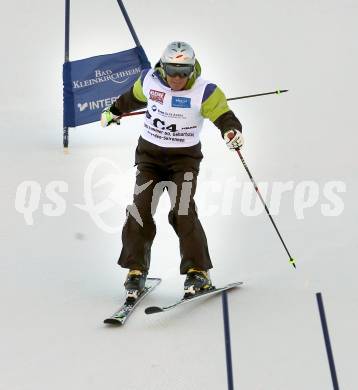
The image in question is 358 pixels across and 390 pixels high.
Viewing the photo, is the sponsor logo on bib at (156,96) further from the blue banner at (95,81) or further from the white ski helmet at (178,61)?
the blue banner at (95,81)

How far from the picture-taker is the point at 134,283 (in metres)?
4.68

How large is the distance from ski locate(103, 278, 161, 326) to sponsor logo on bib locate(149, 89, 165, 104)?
0.98m

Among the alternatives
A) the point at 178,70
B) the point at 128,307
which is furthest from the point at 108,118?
the point at 128,307

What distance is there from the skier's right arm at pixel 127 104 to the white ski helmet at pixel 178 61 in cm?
40

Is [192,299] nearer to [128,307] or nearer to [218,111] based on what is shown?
[128,307]

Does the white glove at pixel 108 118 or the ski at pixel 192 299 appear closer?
the ski at pixel 192 299

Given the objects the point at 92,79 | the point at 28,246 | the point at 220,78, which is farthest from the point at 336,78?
the point at 28,246

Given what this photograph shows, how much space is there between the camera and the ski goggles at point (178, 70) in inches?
181

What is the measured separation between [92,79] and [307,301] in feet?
11.7

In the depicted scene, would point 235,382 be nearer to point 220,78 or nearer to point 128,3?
point 220,78

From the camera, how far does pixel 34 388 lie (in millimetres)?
3609

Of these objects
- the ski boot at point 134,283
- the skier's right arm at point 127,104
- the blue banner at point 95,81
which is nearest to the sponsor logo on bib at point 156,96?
the skier's right arm at point 127,104

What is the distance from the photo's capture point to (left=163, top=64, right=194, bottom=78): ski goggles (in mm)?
4598

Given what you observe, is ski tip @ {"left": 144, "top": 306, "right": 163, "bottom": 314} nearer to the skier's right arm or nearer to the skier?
the skier
